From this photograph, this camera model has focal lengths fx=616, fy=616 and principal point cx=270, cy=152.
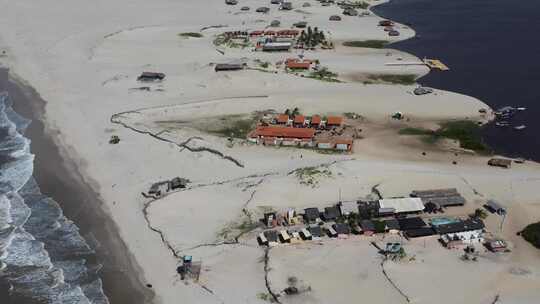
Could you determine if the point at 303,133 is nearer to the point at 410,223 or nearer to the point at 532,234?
the point at 410,223

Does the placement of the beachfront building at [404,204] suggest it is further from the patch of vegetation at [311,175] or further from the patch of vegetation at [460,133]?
the patch of vegetation at [460,133]

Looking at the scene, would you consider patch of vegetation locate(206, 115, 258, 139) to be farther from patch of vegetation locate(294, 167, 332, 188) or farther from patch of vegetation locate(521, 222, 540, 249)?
patch of vegetation locate(521, 222, 540, 249)

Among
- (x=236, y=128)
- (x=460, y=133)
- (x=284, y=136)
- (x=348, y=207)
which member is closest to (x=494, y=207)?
(x=348, y=207)

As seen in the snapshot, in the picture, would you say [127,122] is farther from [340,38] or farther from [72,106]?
[340,38]

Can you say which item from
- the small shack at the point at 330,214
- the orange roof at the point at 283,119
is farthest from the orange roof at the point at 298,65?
the small shack at the point at 330,214

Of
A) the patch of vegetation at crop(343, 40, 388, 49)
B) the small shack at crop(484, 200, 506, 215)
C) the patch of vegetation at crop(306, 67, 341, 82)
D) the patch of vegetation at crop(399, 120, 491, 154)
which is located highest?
the patch of vegetation at crop(343, 40, 388, 49)

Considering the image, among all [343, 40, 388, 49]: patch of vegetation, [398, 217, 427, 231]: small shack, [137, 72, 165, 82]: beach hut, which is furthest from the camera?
[343, 40, 388, 49]: patch of vegetation

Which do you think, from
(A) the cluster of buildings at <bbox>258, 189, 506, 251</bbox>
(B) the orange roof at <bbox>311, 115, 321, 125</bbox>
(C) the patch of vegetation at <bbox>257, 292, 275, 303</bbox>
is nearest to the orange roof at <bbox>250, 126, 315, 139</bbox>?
(B) the orange roof at <bbox>311, 115, 321, 125</bbox>
